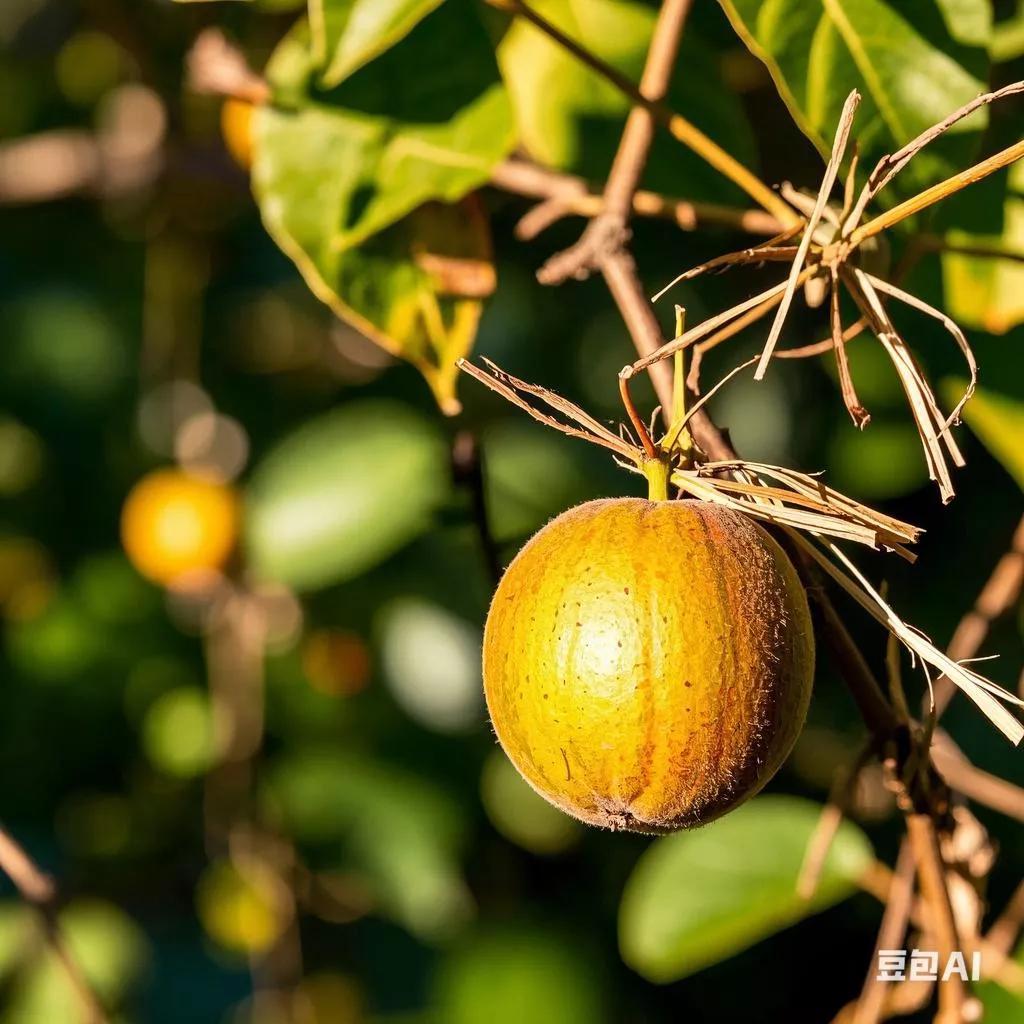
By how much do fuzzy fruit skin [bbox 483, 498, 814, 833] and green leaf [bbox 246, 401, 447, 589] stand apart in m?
0.66

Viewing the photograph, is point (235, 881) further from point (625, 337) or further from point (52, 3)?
point (52, 3)

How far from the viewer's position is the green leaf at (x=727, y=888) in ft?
3.52

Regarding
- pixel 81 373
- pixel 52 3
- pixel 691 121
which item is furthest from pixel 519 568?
pixel 52 3

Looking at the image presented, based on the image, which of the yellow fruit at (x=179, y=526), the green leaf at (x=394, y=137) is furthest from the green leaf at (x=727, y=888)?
the yellow fruit at (x=179, y=526)

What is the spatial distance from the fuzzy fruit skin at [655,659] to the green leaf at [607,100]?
44 cm

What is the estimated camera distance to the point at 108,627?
5.86 feet

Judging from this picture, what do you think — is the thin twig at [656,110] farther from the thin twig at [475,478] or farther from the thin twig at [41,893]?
the thin twig at [41,893]

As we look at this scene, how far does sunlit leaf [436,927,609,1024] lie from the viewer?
1552 millimetres

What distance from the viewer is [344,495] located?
1.31 m

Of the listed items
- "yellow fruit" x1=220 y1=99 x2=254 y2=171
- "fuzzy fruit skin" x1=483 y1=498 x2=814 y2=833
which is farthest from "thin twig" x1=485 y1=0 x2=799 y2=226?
"yellow fruit" x1=220 y1=99 x2=254 y2=171

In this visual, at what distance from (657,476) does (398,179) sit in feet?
1.14

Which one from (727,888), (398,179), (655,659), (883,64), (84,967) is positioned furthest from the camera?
(84,967)

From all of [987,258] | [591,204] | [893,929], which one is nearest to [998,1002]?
[893,929]

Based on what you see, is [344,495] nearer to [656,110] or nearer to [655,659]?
[656,110]
